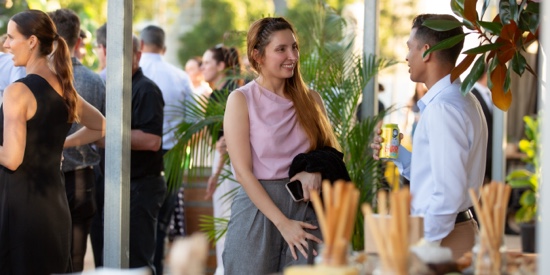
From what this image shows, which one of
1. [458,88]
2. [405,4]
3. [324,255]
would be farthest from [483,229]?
[405,4]

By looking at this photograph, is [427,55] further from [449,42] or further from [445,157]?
[445,157]

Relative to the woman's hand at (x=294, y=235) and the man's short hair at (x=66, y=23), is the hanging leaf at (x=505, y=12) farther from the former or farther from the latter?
the man's short hair at (x=66, y=23)

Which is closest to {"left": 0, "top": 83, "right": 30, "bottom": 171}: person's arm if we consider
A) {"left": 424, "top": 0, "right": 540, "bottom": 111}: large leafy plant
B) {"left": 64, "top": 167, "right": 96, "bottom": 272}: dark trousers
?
{"left": 64, "top": 167, "right": 96, "bottom": 272}: dark trousers

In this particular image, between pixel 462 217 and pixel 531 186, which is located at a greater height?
pixel 462 217

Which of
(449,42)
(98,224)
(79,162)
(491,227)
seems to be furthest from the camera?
(98,224)

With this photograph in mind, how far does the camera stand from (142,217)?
525 centimetres

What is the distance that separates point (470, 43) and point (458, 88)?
4121mm

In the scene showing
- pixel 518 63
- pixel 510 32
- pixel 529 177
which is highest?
pixel 510 32

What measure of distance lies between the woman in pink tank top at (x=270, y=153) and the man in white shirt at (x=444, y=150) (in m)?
0.41

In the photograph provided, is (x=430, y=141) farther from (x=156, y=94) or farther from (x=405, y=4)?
(x=405, y=4)

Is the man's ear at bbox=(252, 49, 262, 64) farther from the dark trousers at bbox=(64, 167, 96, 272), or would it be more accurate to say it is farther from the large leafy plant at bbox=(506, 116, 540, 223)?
the large leafy plant at bbox=(506, 116, 540, 223)

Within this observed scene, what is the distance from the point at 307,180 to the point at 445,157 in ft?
1.68

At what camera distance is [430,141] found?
310 centimetres

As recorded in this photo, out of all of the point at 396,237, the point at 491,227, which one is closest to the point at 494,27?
the point at 491,227
